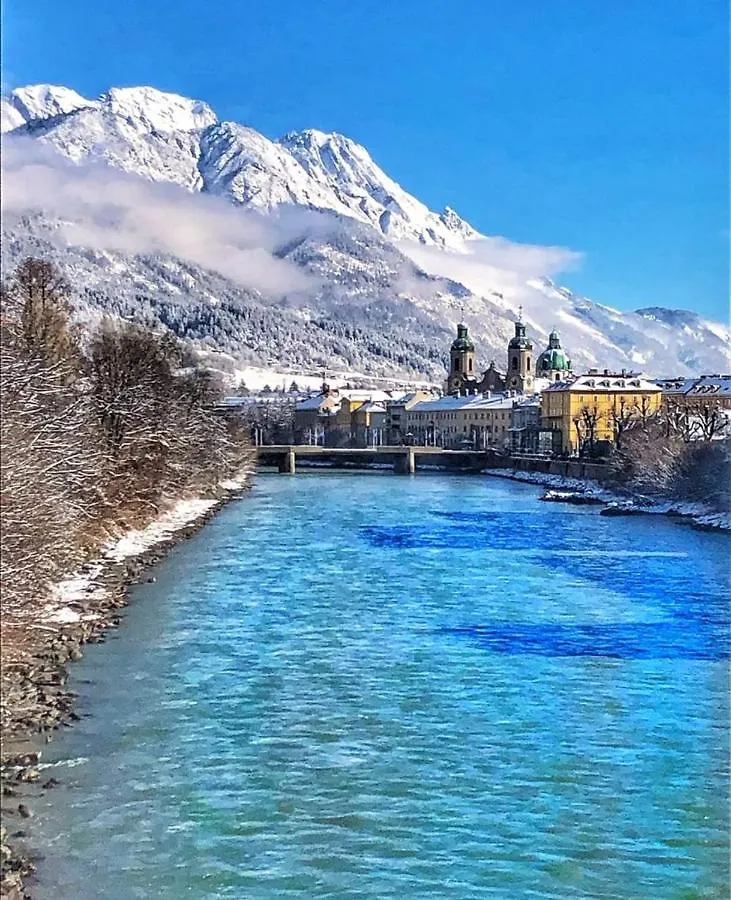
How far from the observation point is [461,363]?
11844 centimetres

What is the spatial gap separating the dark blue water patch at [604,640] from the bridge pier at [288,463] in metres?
52.9

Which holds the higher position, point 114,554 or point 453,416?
point 453,416

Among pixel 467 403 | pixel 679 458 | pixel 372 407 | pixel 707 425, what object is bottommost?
pixel 679 458

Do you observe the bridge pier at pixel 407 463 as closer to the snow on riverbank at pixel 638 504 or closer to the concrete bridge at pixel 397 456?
the concrete bridge at pixel 397 456

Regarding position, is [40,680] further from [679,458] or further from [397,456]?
[397,456]

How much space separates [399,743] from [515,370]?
3960 inches

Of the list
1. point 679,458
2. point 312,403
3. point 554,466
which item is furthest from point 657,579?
point 312,403

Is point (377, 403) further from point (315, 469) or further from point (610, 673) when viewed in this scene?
point (610, 673)

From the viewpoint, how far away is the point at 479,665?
14422 mm

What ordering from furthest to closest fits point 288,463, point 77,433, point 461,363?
point 461,363 < point 288,463 < point 77,433

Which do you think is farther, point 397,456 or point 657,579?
point 397,456

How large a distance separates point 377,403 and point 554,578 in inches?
3814

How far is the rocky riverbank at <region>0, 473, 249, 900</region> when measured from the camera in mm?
8609

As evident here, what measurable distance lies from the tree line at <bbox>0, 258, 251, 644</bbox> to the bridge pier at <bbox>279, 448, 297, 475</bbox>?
23.4 m
